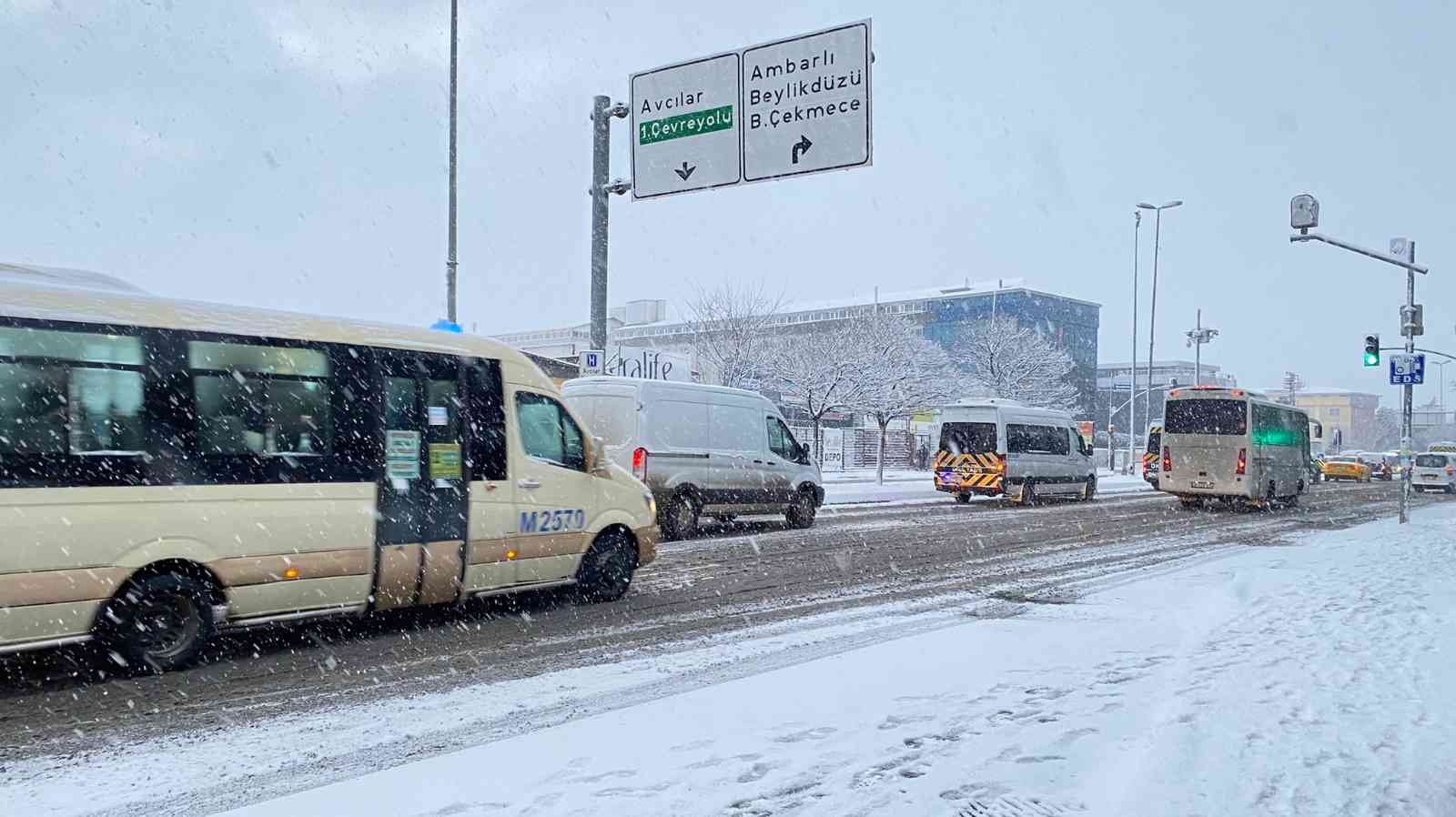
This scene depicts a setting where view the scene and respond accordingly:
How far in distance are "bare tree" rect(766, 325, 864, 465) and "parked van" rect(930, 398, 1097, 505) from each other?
1142 cm

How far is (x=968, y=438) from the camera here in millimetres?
26062

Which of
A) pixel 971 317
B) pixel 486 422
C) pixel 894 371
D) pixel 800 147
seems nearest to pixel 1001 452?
pixel 800 147

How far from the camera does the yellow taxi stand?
55.1m

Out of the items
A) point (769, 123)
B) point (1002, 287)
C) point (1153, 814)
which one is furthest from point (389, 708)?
point (1002, 287)

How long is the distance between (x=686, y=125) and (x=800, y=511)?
6.67m

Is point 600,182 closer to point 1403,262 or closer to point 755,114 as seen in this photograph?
point 755,114

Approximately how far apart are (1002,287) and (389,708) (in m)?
91.1

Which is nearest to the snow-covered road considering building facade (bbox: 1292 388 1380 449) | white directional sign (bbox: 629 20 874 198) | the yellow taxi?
white directional sign (bbox: 629 20 874 198)

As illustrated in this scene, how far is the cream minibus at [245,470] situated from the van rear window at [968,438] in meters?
18.4

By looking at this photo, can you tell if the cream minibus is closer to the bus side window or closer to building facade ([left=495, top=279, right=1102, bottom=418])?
the bus side window

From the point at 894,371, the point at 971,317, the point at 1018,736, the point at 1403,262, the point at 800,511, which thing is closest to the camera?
the point at 1018,736

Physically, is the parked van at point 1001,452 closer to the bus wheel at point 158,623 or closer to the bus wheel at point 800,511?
the bus wheel at point 800,511

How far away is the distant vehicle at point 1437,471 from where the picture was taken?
40.3m

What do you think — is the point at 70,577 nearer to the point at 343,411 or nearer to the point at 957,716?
the point at 343,411
